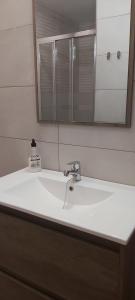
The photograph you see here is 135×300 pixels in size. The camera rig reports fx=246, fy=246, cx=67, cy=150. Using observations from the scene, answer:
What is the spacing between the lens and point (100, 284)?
814mm

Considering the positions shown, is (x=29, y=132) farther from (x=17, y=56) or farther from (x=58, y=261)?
(x=58, y=261)

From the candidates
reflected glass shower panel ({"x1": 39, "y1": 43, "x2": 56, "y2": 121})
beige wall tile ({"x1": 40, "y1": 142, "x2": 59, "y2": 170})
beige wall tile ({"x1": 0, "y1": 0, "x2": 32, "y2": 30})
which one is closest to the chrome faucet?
beige wall tile ({"x1": 40, "y1": 142, "x2": 59, "y2": 170})

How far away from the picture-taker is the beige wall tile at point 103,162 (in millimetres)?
1155

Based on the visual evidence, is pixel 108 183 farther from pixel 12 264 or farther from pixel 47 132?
pixel 12 264

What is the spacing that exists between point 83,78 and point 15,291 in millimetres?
A: 1022

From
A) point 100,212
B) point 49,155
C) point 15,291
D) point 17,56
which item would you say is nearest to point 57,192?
point 49,155

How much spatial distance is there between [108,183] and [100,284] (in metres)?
0.49

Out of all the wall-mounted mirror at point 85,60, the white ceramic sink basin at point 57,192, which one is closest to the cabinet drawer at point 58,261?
the white ceramic sink basin at point 57,192

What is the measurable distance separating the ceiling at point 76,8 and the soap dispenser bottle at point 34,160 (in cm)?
66

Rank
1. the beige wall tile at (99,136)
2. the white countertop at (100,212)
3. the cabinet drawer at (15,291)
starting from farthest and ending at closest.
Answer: the beige wall tile at (99,136)
the cabinet drawer at (15,291)
the white countertop at (100,212)

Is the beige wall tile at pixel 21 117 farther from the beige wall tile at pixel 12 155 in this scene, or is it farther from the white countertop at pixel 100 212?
the white countertop at pixel 100 212

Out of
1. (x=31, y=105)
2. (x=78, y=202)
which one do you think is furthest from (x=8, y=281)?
(x=31, y=105)

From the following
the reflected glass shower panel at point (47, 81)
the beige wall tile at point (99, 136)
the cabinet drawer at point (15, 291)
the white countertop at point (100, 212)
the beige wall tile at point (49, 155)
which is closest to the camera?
the white countertop at point (100, 212)

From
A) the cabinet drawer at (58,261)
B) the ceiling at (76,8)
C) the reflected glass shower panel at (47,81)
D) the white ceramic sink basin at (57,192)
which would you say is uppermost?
the ceiling at (76,8)
